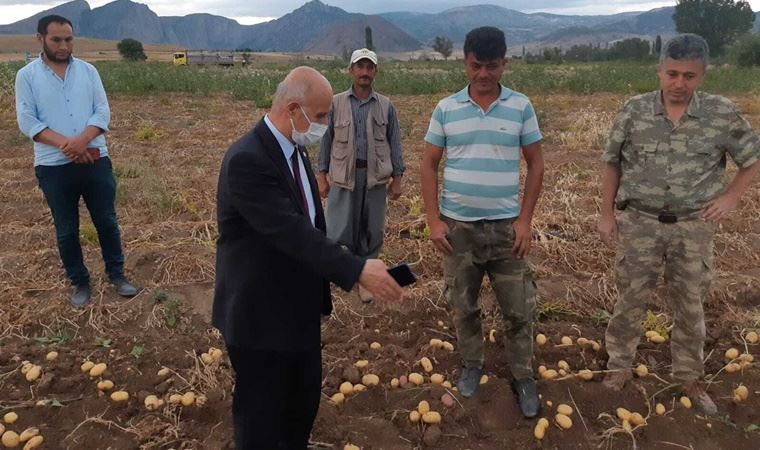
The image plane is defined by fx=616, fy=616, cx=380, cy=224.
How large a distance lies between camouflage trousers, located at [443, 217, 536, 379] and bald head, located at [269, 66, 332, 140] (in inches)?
43.9

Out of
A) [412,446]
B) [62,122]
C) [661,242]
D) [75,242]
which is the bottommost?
[412,446]

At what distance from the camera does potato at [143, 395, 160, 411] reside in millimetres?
3137

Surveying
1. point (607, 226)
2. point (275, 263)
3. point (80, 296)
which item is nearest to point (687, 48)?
point (607, 226)

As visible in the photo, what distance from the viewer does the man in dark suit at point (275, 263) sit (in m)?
2.01

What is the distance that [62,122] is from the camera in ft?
12.7

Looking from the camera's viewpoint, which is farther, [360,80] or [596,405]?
[360,80]

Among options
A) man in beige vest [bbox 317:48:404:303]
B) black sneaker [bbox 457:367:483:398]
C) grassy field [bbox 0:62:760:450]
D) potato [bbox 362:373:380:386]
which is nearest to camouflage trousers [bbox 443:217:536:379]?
black sneaker [bbox 457:367:483:398]

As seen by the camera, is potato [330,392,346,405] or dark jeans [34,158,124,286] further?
dark jeans [34,158,124,286]

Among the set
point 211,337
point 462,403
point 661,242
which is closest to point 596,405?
point 462,403

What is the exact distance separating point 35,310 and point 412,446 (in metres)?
2.75

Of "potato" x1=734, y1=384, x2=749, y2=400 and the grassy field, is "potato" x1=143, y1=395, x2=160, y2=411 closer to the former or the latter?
the grassy field

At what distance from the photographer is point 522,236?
2.88m

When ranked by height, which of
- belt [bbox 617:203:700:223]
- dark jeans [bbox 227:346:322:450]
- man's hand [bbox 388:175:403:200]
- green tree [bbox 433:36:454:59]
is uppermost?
green tree [bbox 433:36:454:59]

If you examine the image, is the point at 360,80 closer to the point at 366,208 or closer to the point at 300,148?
the point at 366,208
